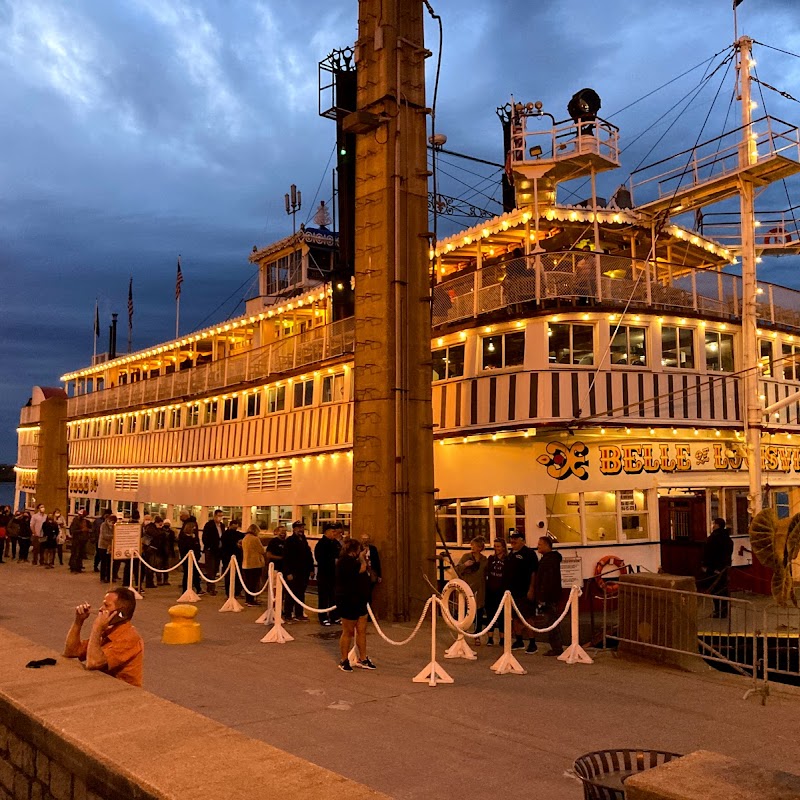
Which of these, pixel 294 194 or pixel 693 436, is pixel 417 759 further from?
pixel 294 194

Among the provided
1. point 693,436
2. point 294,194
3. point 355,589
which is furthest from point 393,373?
point 294,194

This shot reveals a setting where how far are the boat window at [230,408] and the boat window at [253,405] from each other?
77cm

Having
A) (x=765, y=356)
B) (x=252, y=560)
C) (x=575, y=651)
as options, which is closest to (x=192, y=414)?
(x=252, y=560)

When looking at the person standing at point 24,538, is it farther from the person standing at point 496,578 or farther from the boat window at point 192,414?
the person standing at point 496,578

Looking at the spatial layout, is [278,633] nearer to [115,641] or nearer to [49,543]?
[115,641]

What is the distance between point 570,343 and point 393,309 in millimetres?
4440

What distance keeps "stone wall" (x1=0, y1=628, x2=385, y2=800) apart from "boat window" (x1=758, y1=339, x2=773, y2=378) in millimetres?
16535

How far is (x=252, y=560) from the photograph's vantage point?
15945 millimetres

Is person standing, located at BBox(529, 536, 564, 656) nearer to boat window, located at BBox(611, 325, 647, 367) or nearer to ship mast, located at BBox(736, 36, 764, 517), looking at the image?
boat window, located at BBox(611, 325, 647, 367)

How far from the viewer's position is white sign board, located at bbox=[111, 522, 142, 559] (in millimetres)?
17688

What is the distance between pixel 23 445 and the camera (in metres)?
49.8

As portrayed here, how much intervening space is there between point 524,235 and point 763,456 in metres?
7.77

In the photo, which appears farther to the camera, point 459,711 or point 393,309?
point 393,309

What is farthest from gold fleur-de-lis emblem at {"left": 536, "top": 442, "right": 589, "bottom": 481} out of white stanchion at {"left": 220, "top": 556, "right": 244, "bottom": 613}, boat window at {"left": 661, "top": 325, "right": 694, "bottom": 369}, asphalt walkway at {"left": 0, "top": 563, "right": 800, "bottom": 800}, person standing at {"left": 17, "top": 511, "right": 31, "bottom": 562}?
person standing at {"left": 17, "top": 511, "right": 31, "bottom": 562}
